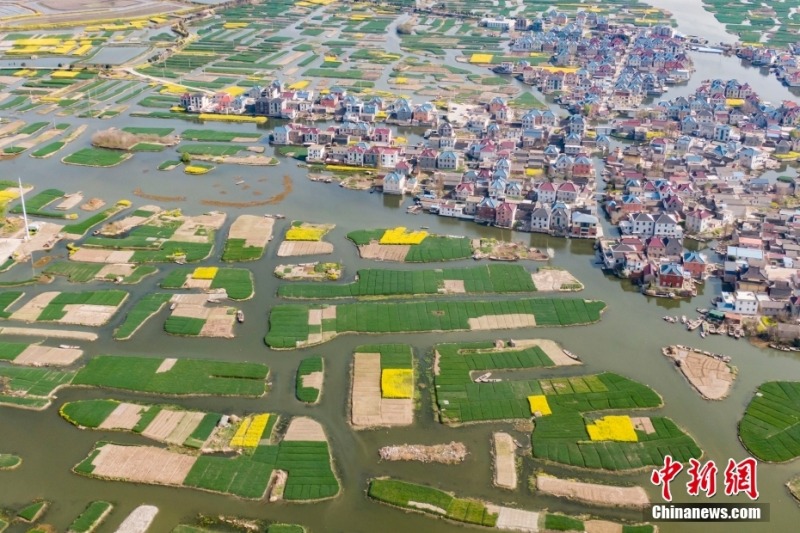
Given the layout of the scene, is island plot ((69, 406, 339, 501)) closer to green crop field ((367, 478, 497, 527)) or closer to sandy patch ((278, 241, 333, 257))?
green crop field ((367, 478, 497, 527))

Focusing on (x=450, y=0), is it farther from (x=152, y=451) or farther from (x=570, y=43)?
(x=152, y=451)

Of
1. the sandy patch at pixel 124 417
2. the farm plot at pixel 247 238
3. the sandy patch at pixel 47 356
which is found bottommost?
the sandy patch at pixel 124 417

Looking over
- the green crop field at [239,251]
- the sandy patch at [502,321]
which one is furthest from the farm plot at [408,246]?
the sandy patch at [502,321]

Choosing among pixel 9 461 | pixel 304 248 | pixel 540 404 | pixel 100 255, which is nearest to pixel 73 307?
pixel 100 255

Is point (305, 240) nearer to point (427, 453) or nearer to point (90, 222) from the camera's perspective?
point (90, 222)

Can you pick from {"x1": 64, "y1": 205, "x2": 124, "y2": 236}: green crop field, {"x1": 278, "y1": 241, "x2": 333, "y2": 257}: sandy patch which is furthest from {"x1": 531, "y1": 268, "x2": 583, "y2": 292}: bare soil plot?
{"x1": 64, "y1": 205, "x2": 124, "y2": 236}: green crop field

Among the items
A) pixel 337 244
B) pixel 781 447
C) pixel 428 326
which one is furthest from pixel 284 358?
pixel 781 447

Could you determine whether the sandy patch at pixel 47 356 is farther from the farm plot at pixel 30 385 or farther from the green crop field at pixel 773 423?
the green crop field at pixel 773 423
